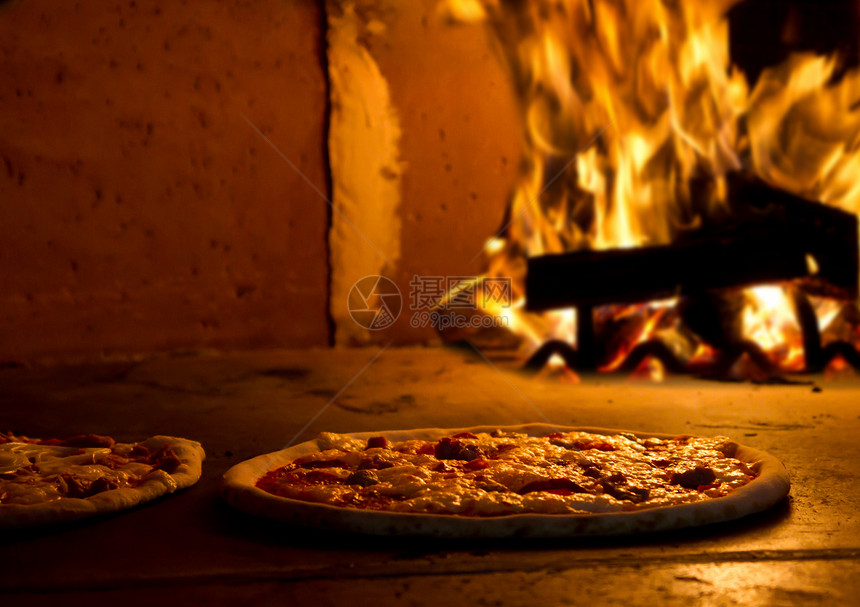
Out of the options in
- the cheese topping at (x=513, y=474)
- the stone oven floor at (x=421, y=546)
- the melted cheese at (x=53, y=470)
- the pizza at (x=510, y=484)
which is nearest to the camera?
the stone oven floor at (x=421, y=546)

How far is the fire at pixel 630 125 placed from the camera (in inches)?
229

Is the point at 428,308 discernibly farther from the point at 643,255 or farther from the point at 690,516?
the point at 690,516

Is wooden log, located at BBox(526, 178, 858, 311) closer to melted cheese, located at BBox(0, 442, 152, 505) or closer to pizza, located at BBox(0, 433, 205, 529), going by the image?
pizza, located at BBox(0, 433, 205, 529)

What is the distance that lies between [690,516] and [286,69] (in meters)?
4.21

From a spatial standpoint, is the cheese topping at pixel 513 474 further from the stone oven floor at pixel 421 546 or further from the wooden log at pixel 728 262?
the wooden log at pixel 728 262

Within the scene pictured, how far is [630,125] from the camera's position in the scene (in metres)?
5.91

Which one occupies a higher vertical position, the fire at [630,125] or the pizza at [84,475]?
the fire at [630,125]

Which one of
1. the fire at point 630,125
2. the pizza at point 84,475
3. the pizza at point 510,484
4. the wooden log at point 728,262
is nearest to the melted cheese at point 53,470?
the pizza at point 84,475

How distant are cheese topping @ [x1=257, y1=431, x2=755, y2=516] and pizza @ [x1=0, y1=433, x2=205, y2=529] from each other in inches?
13.3

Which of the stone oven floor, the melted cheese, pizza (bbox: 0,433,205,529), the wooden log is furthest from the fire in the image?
the melted cheese

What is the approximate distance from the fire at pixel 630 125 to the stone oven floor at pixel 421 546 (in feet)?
6.03

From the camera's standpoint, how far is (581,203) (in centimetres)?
592

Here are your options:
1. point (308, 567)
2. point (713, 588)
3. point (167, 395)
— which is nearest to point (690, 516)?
point (713, 588)

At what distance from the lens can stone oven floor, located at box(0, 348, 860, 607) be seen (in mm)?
1939
